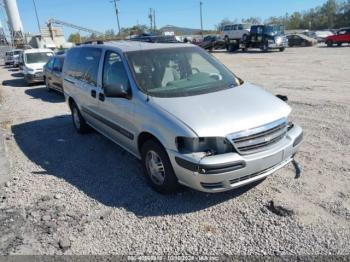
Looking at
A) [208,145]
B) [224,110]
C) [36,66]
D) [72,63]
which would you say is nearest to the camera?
[208,145]

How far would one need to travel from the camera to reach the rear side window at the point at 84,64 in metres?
5.39

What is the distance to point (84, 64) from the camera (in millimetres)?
5949

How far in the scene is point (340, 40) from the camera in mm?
34125

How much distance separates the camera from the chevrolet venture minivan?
336cm

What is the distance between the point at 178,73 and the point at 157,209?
196cm

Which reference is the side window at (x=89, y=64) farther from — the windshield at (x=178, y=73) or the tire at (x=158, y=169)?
the tire at (x=158, y=169)

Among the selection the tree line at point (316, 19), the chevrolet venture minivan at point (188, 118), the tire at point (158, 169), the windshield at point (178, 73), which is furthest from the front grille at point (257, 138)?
the tree line at point (316, 19)

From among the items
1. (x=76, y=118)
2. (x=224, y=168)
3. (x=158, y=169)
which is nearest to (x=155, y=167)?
(x=158, y=169)

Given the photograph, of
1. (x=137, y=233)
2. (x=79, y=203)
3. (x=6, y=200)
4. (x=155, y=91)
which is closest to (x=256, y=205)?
(x=137, y=233)

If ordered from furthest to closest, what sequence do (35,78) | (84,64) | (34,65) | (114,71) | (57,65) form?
1. (34,65)
2. (35,78)
3. (57,65)
4. (84,64)
5. (114,71)

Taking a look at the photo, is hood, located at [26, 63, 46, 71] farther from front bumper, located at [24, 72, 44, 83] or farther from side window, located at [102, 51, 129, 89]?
side window, located at [102, 51, 129, 89]

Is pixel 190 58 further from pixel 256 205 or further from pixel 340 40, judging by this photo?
pixel 340 40

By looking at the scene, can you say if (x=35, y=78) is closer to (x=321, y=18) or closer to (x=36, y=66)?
(x=36, y=66)

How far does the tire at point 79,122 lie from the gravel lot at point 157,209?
2.67 ft
